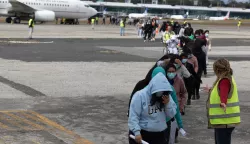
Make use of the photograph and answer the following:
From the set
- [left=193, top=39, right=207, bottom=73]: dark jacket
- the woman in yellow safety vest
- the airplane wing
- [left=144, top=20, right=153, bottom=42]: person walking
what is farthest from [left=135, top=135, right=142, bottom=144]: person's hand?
the airplane wing

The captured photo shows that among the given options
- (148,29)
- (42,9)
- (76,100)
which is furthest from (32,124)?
(42,9)

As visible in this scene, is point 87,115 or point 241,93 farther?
point 241,93

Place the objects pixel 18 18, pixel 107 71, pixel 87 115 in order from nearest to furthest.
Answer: pixel 87 115
pixel 107 71
pixel 18 18

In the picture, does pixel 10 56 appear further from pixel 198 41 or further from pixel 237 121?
pixel 237 121

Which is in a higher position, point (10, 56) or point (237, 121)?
point (237, 121)

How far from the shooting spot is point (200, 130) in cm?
1057

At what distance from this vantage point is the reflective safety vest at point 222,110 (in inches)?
274

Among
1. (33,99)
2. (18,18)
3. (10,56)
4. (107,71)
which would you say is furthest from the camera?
(18,18)

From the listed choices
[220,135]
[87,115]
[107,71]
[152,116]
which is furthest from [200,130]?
[107,71]

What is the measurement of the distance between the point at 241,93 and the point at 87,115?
5.62 metres

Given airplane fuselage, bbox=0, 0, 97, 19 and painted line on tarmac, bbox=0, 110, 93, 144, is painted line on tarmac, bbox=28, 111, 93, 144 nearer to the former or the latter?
painted line on tarmac, bbox=0, 110, 93, 144

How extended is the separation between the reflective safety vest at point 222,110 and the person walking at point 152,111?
0.91 meters

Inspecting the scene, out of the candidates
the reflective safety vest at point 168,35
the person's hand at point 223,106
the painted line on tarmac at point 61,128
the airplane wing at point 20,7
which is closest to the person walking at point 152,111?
the person's hand at point 223,106

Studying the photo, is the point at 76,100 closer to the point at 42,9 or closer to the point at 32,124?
the point at 32,124
